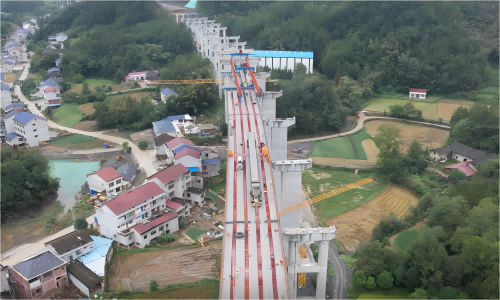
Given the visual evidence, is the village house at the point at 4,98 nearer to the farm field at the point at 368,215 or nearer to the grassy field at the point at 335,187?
the grassy field at the point at 335,187

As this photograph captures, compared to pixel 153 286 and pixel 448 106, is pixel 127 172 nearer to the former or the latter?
pixel 153 286

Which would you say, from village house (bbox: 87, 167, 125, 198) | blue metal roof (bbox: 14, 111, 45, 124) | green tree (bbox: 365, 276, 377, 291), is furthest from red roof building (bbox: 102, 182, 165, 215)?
blue metal roof (bbox: 14, 111, 45, 124)

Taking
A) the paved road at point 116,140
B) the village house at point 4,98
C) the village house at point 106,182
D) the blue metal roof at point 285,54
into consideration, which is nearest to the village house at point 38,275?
the village house at point 106,182

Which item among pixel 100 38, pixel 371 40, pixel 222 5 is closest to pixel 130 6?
pixel 100 38

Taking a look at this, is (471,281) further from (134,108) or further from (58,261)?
(134,108)

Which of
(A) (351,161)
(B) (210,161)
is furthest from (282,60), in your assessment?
(B) (210,161)
